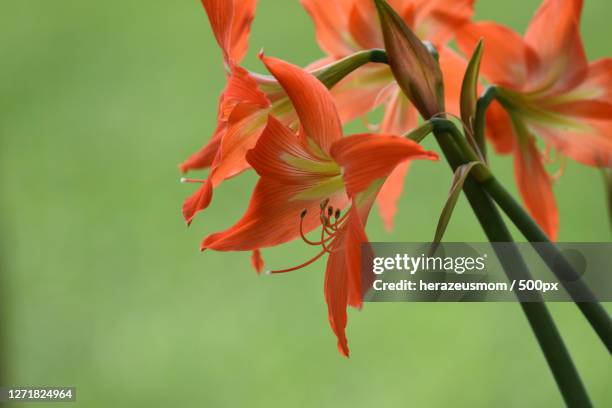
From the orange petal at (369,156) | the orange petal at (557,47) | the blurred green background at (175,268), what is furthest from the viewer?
the blurred green background at (175,268)

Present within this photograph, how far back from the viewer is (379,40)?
19.7 inches

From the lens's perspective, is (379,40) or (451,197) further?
(379,40)

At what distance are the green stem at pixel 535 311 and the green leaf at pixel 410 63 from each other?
22mm

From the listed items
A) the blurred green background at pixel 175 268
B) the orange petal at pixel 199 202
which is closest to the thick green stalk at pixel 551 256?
the orange petal at pixel 199 202

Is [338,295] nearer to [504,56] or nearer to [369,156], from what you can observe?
[369,156]

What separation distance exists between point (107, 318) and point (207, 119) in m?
0.59

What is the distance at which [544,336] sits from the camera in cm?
38

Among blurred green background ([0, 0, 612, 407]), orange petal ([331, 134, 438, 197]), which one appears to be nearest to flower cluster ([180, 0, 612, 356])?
orange petal ([331, 134, 438, 197])

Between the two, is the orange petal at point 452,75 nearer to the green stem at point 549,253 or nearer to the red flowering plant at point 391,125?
the red flowering plant at point 391,125

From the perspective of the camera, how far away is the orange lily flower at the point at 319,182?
34cm

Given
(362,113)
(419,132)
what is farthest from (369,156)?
(362,113)

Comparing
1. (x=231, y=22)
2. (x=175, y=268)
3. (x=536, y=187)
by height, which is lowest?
(x=175, y=268)

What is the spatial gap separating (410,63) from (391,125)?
123 mm

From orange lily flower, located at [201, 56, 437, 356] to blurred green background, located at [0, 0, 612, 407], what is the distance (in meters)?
0.88
